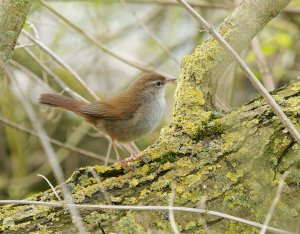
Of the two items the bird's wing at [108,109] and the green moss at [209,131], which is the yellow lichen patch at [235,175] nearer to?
the green moss at [209,131]

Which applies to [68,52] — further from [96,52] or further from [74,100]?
[74,100]

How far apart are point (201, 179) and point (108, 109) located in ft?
4.01

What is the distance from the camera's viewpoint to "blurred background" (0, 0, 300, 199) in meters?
4.95

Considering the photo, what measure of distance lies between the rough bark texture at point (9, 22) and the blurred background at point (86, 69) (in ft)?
5.88

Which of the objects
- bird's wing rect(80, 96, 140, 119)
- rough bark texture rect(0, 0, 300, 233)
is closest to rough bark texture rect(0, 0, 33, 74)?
rough bark texture rect(0, 0, 300, 233)

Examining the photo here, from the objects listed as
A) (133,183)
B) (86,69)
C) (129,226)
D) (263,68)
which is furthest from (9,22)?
(86,69)

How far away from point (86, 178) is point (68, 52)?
3.43 meters

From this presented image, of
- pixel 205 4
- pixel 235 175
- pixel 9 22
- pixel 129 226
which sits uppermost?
pixel 205 4

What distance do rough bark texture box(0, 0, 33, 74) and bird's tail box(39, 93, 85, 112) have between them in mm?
1040

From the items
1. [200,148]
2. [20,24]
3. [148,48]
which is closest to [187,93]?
[200,148]

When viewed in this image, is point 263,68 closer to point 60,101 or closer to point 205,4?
point 205,4

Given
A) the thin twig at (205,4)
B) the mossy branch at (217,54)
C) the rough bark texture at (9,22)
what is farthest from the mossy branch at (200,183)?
the thin twig at (205,4)

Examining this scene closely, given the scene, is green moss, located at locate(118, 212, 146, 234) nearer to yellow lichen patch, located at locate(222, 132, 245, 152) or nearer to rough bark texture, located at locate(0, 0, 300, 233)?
rough bark texture, located at locate(0, 0, 300, 233)

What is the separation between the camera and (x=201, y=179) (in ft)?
8.83
